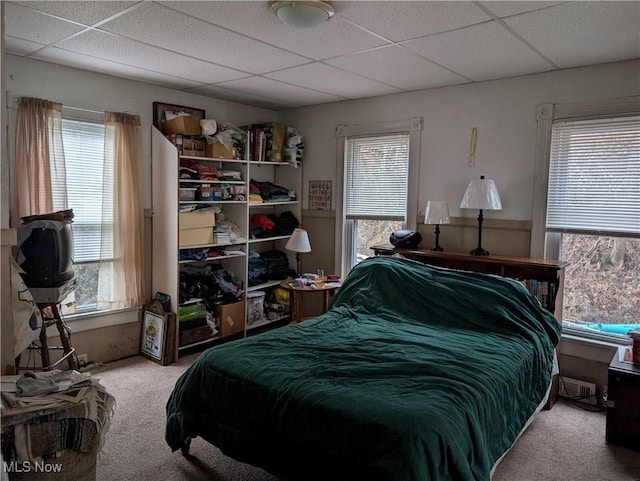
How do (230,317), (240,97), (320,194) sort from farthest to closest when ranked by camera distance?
(320,194) < (240,97) < (230,317)

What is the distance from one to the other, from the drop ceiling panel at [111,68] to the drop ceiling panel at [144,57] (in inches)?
4.2

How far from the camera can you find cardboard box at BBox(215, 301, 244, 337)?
14.5 ft

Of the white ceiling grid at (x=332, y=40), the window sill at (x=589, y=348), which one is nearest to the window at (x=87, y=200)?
the white ceiling grid at (x=332, y=40)

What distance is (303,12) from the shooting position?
233 cm

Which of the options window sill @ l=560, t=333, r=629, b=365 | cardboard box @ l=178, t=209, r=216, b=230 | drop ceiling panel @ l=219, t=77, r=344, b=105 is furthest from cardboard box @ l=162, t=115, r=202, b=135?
window sill @ l=560, t=333, r=629, b=365

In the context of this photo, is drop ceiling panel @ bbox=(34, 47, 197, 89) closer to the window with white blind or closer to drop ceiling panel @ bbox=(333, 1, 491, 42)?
the window with white blind

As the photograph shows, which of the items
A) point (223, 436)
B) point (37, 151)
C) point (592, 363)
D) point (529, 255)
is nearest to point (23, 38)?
point (37, 151)

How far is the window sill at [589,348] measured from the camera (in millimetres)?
Answer: 3359

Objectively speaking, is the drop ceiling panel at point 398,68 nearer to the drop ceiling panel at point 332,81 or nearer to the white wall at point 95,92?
the drop ceiling panel at point 332,81

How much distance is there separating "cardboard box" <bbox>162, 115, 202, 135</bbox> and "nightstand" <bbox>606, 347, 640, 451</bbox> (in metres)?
3.68

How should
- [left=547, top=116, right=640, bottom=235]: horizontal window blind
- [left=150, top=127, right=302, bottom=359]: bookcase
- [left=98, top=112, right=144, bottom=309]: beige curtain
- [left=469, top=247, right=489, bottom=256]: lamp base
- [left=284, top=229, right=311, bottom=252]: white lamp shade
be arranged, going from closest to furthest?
[left=547, top=116, right=640, bottom=235]: horizontal window blind
[left=469, top=247, right=489, bottom=256]: lamp base
[left=98, top=112, right=144, bottom=309]: beige curtain
[left=150, top=127, right=302, bottom=359]: bookcase
[left=284, top=229, right=311, bottom=252]: white lamp shade

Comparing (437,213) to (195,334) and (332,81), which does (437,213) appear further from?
(195,334)

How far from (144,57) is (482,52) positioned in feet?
7.64

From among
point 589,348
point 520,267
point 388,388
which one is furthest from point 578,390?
point 388,388
